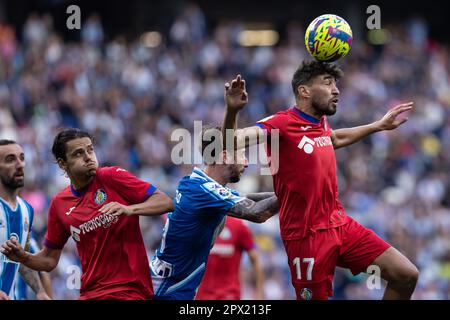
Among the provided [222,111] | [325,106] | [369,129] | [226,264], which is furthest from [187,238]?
[222,111]

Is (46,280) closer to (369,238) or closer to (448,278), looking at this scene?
(369,238)

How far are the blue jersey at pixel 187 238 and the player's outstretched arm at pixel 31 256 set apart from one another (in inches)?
36.3

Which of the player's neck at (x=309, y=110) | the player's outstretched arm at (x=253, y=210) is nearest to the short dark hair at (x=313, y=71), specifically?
the player's neck at (x=309, y=110)

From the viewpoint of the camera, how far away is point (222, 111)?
22.2m

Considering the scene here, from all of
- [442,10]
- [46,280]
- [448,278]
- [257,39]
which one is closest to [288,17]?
[257,39]

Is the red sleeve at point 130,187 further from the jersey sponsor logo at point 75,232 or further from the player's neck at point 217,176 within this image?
the player's neck at point 217,176

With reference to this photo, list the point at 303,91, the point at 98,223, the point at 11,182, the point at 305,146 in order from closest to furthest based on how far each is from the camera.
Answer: the point at 98,223, the point at 305,146, the point at 303,91, the point at 11,182

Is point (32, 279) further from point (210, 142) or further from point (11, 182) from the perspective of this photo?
point (210, 142)

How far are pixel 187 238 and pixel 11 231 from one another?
1763 millimetres

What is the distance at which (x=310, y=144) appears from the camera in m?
8.98

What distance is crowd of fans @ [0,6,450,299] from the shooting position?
18562mm

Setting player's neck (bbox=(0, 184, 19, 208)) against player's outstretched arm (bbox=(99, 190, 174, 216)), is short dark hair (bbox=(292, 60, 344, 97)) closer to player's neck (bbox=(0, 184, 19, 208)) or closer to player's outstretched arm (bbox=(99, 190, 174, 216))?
player's outstretched arm (bbox=(99, 190, 174, 216))

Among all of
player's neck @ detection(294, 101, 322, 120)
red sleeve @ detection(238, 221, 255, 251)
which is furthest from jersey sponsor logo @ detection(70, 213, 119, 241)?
red sleeve @ detection(238, 221, 255, 251)

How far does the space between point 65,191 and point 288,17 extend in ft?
68.0
